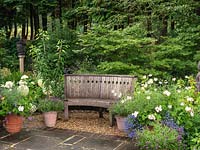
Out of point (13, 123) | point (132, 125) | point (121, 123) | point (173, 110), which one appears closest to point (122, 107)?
point (121, 123)

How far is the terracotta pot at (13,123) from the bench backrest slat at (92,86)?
3.66 ft

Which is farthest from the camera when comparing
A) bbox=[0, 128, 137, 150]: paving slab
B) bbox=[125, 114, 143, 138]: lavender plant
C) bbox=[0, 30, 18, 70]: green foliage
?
bbox=[0, 30, 18, 70]: green foliage

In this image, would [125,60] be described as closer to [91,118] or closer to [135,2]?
[91,118]

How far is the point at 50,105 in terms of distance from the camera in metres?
5.35

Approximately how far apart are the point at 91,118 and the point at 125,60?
4.87 ft

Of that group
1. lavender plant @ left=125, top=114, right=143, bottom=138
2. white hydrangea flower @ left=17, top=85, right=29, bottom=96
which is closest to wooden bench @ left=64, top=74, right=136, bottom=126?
white hydrangea flower @ left=17, top=85, right=29, bottom=96

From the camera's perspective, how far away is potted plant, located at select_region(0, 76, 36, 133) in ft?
15.4

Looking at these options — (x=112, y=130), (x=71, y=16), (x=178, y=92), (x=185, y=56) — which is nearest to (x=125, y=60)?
(x=185, y=56)

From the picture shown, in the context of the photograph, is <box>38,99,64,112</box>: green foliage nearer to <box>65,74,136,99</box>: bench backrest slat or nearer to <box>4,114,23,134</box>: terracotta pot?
<box>65,74,136,99</box>: bench backrest slat

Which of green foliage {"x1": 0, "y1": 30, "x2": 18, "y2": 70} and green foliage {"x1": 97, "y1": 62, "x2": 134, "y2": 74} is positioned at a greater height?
green foliage {"x1": 0, "y1": 30, "x2": 18, "y2": 70}

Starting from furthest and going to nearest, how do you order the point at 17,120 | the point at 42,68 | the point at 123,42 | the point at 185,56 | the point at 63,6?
1. the point at 63,6
2. the point at 185,56
3. the point at 123,42
4. the point at 42,68
5. the point at 17,120

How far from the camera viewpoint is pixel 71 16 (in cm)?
1155

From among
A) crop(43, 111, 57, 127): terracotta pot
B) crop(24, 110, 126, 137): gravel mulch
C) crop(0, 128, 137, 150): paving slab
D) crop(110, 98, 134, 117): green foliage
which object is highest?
crop(110, 98, 134, 117): green foliage

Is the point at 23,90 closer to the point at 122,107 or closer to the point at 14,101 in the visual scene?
the point at 14,101
